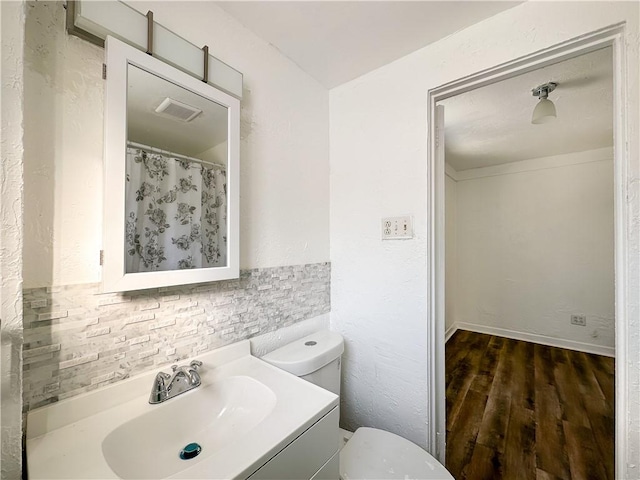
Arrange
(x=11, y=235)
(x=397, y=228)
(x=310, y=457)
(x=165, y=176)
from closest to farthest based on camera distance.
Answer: (x=11, y=235) → (x=310, y=457) → (x=165, y=176) → (x=397, y=228)

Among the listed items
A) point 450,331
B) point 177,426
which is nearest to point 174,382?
point 177,426

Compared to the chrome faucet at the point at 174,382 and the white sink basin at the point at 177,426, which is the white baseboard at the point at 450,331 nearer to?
the white sink basin at the point at 177,426

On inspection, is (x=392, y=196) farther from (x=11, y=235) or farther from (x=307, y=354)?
(x=11, y=235)

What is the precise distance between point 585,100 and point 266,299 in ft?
8.06

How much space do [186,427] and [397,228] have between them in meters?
1.12

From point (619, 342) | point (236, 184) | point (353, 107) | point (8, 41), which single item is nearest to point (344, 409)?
point (619, 342)

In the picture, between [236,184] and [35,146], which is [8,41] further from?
[236,184]

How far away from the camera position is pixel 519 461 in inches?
59.2

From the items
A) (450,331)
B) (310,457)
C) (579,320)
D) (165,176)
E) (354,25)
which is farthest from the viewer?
(450,331)

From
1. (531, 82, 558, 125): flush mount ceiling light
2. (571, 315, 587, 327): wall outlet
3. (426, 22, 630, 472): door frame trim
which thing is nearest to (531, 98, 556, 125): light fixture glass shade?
(531, 82, 558, 125): flush mount ceiling light

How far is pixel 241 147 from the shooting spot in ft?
3.71

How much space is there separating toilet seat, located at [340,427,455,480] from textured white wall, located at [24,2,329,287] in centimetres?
82

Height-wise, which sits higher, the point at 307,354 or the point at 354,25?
the point at 354,25

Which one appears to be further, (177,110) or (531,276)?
(531,276)
